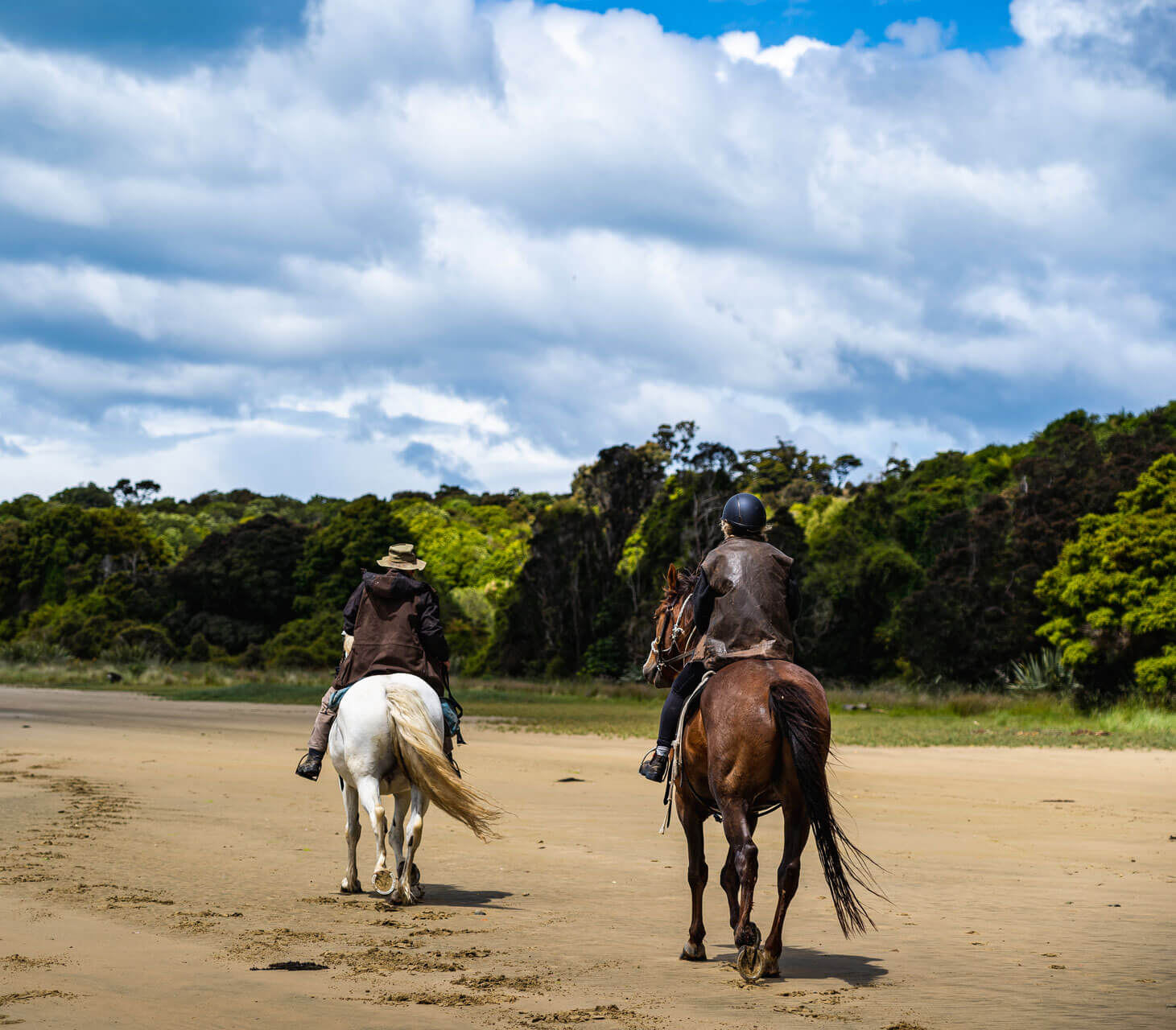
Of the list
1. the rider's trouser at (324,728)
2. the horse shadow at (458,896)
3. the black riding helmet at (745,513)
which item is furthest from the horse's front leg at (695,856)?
the rider's trouser at (324,728)

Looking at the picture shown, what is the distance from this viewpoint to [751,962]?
650cm

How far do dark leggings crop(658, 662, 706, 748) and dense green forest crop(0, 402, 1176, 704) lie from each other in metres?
28.9

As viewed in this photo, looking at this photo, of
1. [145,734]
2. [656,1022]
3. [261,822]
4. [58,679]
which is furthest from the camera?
[58,679]

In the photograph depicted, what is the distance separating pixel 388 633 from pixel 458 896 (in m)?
2.07

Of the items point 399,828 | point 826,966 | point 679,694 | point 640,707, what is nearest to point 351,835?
point 399,828

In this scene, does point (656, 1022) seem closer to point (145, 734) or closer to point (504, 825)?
point (504, 825)

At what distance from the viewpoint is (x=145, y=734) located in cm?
2553

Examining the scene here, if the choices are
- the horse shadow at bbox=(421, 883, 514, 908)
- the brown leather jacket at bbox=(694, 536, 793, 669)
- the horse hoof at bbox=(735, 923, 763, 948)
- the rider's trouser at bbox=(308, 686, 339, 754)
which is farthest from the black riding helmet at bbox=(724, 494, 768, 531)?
the rider's trouser at bbox=(308, 686, 339, 754)

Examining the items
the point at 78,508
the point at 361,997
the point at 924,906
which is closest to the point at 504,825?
the point at 924,906

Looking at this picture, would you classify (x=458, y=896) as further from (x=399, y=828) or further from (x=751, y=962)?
(x=751, y=962)

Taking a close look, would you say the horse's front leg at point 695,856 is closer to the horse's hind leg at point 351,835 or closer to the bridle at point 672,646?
the bridle at point 672,646

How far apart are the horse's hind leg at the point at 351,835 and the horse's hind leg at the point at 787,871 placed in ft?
12.3

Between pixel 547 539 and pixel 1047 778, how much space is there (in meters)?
47.3

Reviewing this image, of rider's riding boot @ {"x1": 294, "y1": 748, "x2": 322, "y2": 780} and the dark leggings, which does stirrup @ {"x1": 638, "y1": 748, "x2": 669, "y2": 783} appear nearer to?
the dark leggings
